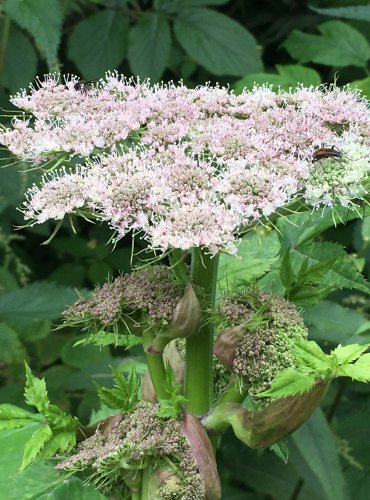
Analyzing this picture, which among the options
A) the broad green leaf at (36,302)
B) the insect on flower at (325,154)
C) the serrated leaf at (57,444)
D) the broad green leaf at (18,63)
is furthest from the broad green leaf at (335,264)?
the broad green leaf at (18,63)

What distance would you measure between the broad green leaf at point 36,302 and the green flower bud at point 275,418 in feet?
3.58

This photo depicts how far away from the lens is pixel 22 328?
2762 mm

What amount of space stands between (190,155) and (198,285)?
0.29m

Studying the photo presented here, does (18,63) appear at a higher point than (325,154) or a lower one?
higher

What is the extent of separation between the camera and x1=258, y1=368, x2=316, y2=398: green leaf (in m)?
1.23

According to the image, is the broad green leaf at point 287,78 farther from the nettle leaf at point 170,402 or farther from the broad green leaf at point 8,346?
the nettle leaf at point 170,402

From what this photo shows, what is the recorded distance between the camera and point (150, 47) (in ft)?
9.91

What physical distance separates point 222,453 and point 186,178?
166cm

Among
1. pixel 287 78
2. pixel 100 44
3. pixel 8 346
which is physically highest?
pixel 100 44

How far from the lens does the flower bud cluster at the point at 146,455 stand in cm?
132

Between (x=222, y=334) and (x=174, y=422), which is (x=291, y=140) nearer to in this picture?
(x=222, y=334)

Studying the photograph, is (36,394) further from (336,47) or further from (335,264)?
(336,47)

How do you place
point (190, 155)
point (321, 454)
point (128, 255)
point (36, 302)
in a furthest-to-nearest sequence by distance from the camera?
point (128, 255) < point (36, 302) < point (321, 454) < point (190, 155)

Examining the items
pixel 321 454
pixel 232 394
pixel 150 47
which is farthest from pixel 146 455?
pixel 150 47
